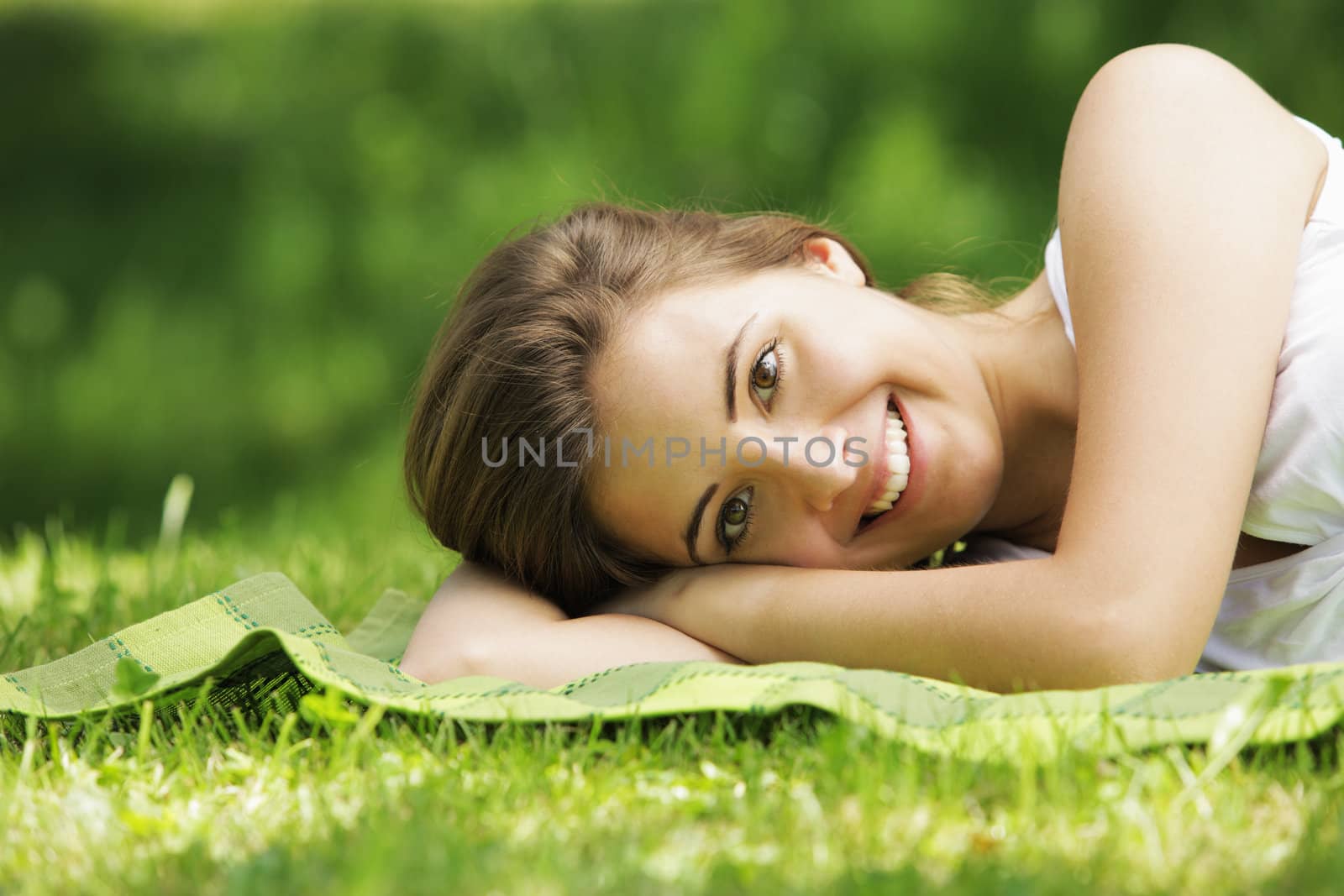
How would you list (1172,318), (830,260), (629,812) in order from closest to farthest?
(629,812), (1172,318), (830,260)

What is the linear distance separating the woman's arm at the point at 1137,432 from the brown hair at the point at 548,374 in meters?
0.28

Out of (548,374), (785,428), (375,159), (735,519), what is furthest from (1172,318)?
(375,159)

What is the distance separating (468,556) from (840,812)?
1.22 metres

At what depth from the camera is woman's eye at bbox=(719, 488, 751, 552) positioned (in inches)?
82.4

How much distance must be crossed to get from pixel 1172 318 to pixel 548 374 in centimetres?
97

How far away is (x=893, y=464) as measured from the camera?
6.85 feet

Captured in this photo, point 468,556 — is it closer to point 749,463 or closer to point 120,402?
point 749,463

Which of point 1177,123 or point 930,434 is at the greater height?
point 1177,123

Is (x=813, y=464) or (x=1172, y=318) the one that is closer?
(x=1172, y=318)

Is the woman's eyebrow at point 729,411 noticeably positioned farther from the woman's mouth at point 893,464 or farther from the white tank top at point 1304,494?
the white tank top at point 1304,494

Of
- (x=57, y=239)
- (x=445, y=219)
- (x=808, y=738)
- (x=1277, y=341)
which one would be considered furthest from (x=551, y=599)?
(x=57, y=239)

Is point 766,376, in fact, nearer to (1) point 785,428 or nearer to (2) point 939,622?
(1) point 785,428

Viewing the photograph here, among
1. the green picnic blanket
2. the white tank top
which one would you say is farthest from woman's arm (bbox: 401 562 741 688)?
the white tank top

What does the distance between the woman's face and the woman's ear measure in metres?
0.16
